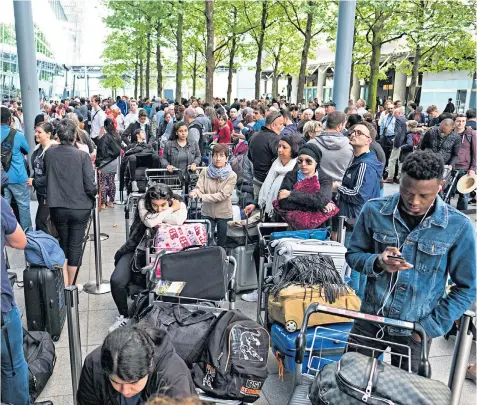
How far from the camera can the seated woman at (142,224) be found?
4.82 metres

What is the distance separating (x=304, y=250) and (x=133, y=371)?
2.20 meters

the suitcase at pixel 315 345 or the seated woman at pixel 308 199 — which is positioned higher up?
the seated woman at pixel 308 199

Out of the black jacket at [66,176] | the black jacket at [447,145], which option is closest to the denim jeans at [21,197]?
the black jacket at [66,176]

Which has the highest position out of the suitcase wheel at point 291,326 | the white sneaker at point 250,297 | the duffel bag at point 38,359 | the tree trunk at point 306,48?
the tree trunk at point 306,48

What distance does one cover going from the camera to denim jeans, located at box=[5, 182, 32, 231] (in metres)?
6.62

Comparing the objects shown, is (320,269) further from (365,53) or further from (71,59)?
(71,59)

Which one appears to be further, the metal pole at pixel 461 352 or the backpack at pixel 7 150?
the backpack at pixel 7 150

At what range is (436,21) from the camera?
59.8ft

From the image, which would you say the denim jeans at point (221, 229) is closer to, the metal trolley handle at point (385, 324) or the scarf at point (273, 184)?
the scarf at point (273, 184)

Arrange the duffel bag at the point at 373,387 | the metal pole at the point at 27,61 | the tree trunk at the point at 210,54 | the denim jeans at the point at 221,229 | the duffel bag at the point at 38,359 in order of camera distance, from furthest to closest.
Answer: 1. the tree trunk at the point at 210,54
2. the metal pole at the point at 27,61
3. the denim jeans at the point at 221,229
4. the duffel bag at the point at 38,359
5. the duffel bag at the point at 373,387

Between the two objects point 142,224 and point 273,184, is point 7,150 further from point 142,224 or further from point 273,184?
point 273,184

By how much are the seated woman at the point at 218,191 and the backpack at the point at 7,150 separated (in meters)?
2.53

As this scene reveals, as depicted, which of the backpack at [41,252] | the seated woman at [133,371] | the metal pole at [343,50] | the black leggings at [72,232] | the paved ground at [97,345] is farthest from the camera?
the metal pole at [343,50]

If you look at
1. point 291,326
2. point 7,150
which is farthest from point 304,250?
point 7,150
